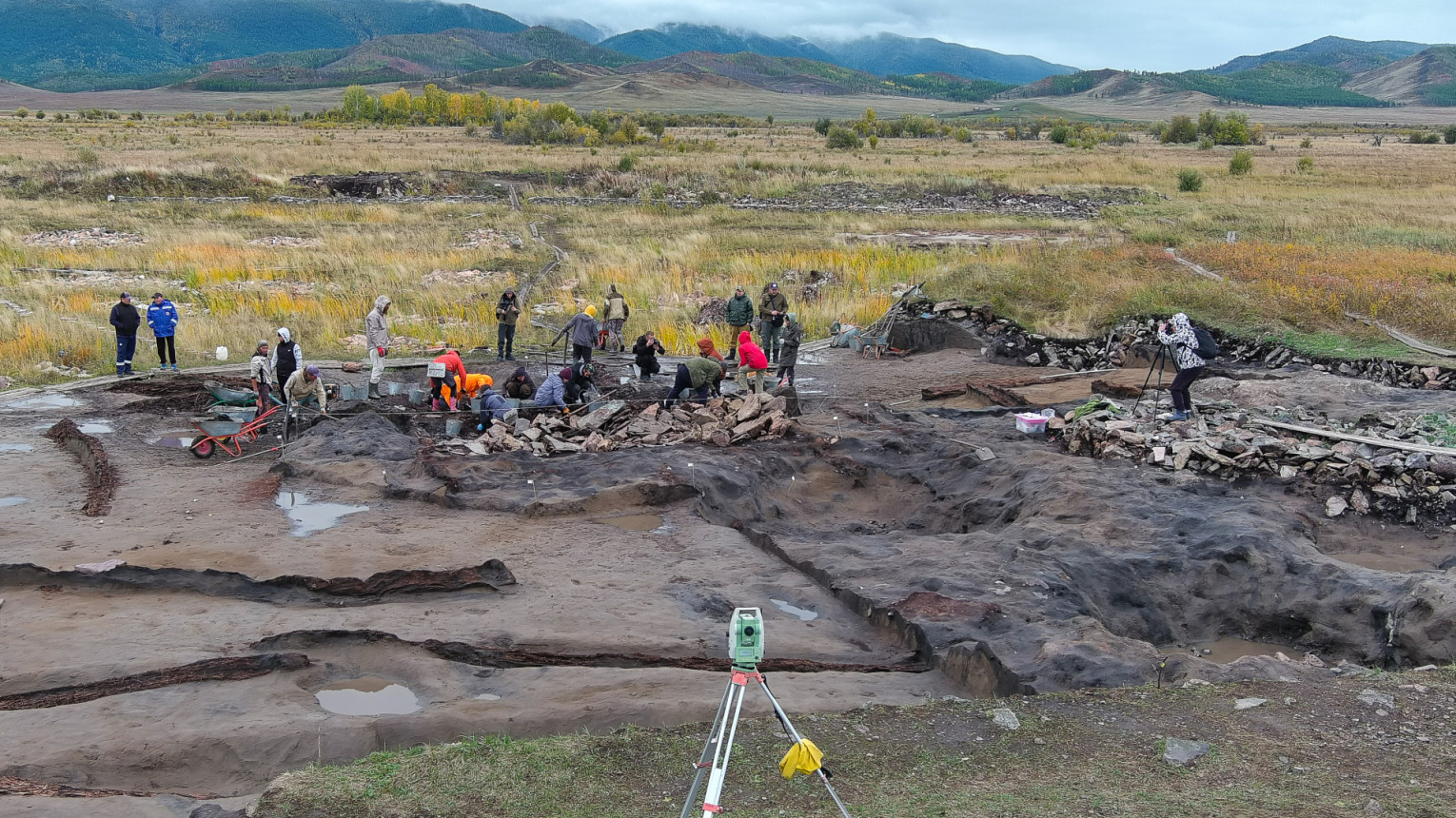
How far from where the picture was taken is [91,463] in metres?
12.7

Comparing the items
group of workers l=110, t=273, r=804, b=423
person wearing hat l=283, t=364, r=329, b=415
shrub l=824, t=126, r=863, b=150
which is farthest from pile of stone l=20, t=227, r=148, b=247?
shrub l=824, t=126, r=863, b=150

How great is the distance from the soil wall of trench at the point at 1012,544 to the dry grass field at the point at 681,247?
815 centimetres

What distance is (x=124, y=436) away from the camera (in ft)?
46.1

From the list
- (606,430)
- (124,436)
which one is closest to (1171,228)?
(606,430)

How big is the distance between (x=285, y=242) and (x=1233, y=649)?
96.9 feet

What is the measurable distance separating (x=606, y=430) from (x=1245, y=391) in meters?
9.25

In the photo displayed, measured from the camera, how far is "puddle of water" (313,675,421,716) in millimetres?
7125

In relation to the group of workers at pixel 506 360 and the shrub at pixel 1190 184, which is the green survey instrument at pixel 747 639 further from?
the shrub at pixel 1190 184

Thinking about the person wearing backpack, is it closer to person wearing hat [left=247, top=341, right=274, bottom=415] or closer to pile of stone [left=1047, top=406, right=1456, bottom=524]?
pile of stone [left=1047, top=406, right=1456, bottom=524]

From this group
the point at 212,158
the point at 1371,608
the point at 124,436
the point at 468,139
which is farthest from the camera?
the point at 468,139

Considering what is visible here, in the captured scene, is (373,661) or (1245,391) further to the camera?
(1245,391)

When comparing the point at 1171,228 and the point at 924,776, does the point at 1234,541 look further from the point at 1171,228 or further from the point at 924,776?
the point at 1171,228

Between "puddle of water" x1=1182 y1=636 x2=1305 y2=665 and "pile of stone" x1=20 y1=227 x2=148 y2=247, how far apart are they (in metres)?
A: 30.9

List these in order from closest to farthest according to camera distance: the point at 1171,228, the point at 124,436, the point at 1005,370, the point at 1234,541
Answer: the point at 1234,541
the point at 124,436
the point at 1005,370
the point at 1171,228
